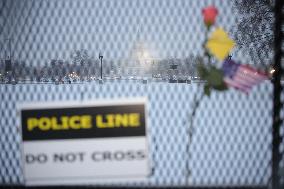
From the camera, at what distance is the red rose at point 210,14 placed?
5.81 ft

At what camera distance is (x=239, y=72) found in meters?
1.85

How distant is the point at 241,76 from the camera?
1.86 metres

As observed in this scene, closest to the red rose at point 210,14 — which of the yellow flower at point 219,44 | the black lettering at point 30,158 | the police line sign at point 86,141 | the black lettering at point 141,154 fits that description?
the yellow flower at point 219,44

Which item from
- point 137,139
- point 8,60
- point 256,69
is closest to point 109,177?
point 137,139

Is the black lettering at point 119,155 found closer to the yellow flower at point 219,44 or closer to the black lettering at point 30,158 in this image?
the black lettering at point 30,158

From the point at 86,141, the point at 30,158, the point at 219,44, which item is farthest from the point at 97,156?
the point at 219,44

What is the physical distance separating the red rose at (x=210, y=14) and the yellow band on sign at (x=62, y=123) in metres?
0.99

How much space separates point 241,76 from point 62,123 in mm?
1228

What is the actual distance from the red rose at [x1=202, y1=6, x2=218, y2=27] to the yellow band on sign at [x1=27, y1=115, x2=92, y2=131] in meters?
0.99

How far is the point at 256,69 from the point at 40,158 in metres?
1.59

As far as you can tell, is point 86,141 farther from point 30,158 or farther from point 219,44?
point 219,44

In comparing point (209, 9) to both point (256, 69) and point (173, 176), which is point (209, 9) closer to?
point (256, 69)

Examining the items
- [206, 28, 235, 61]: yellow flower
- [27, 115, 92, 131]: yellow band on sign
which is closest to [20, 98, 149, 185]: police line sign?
[27, 115, 92, 131]: yellow band on sign

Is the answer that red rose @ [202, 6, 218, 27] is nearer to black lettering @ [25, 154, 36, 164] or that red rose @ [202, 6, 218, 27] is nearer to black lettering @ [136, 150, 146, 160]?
black lettering @ [136, 150, 146, 160]
